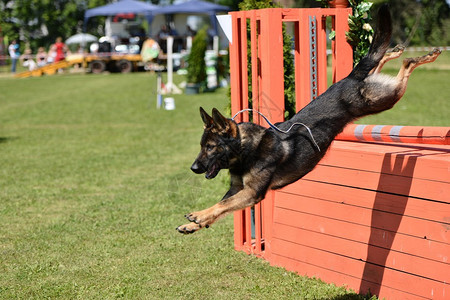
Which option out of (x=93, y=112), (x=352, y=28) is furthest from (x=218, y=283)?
(x=93, y=112)

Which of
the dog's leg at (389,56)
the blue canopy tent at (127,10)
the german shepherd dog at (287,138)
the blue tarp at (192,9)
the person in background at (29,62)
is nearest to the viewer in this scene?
the german shepherd dog at (287,138)

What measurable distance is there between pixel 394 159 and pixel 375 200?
0.37 meters

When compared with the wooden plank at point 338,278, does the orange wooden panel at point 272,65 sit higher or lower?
higher

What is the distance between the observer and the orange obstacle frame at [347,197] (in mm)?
4242

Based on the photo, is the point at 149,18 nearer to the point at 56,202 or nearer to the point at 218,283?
the point at 56,202

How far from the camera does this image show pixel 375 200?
4594 millimetres

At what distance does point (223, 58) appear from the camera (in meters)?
27.2

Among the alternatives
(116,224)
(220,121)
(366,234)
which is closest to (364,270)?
(366,234)

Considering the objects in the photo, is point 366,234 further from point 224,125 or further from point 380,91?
point 224,125

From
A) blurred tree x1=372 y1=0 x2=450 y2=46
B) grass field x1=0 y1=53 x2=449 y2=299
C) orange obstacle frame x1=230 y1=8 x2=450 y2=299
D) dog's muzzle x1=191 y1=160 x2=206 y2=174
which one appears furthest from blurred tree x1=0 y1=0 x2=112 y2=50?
dog's muzzle x1=191 y1=160 x2=206 y2=174

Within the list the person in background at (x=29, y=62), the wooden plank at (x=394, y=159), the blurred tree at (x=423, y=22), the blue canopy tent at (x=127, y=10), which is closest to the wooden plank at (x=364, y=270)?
the wooden plank at (x=394, y=159)

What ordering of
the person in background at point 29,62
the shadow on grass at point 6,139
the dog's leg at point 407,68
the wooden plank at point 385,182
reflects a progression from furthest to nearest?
the person in background at point 29,62 → the shadow on grass at point 6,139 → the dog's leg at point 407,68 → the wooden plank at point 385,182

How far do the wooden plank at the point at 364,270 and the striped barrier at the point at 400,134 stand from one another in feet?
3.35

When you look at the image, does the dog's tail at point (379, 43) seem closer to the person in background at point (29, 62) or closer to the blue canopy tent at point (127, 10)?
the blue canopy tent at point (127, 10)
